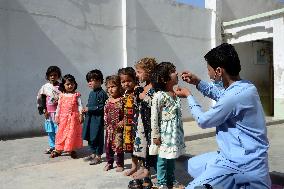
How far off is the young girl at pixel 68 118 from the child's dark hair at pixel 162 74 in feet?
6.67

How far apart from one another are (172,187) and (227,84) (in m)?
1.81

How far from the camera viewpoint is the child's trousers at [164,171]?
3.78m

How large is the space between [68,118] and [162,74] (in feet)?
7.68

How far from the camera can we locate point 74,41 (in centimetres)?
A: 899

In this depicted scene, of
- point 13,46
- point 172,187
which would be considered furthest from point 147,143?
point 13,46

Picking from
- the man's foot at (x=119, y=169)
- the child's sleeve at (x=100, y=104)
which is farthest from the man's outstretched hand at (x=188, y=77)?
the child's sleeve at (x=100, y=104)

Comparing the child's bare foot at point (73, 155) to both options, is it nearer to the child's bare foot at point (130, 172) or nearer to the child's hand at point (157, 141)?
the child's bare foot at point (130, 172)

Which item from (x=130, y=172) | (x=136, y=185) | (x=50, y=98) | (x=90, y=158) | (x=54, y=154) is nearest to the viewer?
(x=136, y=185)

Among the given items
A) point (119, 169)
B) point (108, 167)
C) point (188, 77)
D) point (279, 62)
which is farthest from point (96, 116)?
point (279, 62)

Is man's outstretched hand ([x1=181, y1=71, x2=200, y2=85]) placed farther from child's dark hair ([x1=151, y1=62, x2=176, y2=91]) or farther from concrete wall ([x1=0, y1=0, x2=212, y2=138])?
concrete wall ([x1=0, y1=0, x2=212, y2=138])

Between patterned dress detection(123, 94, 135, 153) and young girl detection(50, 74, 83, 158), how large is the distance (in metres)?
1.20

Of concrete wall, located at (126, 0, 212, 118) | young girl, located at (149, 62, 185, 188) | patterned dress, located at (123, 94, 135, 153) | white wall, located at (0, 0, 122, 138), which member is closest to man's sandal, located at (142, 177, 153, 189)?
young girl, located at (149, 62, 185, 188)

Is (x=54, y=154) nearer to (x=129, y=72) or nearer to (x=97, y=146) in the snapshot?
(x=97, y=146)

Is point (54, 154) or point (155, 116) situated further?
point (54, 154)
